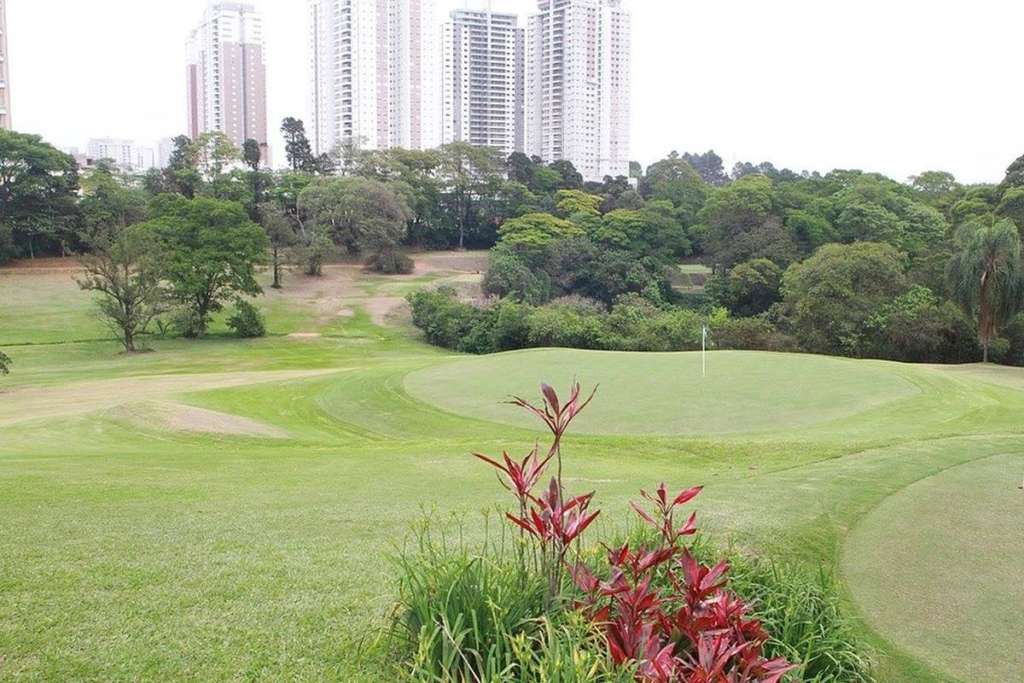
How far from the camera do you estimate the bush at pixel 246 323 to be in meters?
44.4

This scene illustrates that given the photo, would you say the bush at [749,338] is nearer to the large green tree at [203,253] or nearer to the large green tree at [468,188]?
the large green tree at [203,253]

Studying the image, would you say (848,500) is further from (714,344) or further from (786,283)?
(786,283)

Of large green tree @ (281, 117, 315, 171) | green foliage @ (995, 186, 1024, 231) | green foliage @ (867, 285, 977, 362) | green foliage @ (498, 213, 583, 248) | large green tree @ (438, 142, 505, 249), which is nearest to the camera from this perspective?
green foliage @ (867, 285, 977, 362)

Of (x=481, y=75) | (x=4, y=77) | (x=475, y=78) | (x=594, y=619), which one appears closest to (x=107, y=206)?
(x=4, y=77)

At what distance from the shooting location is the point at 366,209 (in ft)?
A: 196

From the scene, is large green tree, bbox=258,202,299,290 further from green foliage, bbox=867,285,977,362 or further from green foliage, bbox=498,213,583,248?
green foliage, bbox=867,285,977,362

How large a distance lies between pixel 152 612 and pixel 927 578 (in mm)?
4959

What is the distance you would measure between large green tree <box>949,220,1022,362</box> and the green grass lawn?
39.9ft

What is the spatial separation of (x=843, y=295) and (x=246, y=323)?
30053mm

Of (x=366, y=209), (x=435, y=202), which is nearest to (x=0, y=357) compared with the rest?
(x=366, y=209)

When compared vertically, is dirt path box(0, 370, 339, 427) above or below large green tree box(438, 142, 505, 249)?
below

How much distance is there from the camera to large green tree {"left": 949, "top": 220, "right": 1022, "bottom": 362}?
104 ft

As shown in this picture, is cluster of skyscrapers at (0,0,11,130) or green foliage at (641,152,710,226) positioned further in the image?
green foliage at (641,152,710,226)

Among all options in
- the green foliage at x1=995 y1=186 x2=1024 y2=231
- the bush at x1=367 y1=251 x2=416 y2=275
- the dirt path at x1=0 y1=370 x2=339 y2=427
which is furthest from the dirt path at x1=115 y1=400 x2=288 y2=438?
the bush at x1=367 y1=251 x2=416 y2=275
